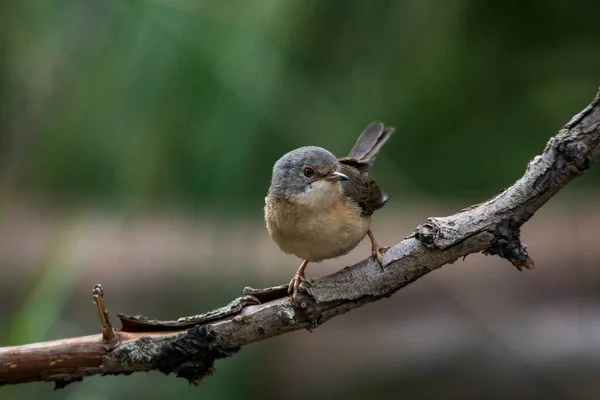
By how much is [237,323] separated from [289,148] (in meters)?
1.76

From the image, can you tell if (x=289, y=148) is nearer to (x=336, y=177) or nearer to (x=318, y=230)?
(x=336, y=177)

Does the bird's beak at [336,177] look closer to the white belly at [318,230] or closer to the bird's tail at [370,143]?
the white belly at [318,230]

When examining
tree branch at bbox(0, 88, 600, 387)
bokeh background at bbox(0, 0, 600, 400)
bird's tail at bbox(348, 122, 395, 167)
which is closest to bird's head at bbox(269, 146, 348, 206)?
bird's tail at bbox(348, 122, 395, 167)

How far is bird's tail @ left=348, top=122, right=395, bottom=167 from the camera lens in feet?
9.47

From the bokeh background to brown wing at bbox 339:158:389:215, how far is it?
0.92 metres

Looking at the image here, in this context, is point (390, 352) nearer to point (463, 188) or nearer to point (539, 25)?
point (463, 188)

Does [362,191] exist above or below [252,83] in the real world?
below

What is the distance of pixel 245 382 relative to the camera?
3.95m

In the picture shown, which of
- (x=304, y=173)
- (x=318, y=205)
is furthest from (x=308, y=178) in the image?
(x=318, y=205)

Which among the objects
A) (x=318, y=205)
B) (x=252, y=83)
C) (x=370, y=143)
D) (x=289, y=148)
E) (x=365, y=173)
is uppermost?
(x=252, y=83)

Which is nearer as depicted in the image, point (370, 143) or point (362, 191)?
point (362, 191)

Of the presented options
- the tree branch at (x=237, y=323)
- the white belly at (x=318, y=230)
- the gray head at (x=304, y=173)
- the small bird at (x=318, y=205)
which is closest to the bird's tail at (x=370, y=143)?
the small bird at (x=318, y=205)

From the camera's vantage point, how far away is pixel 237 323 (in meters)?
2.03

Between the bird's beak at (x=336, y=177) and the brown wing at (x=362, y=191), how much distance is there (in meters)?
0.04
